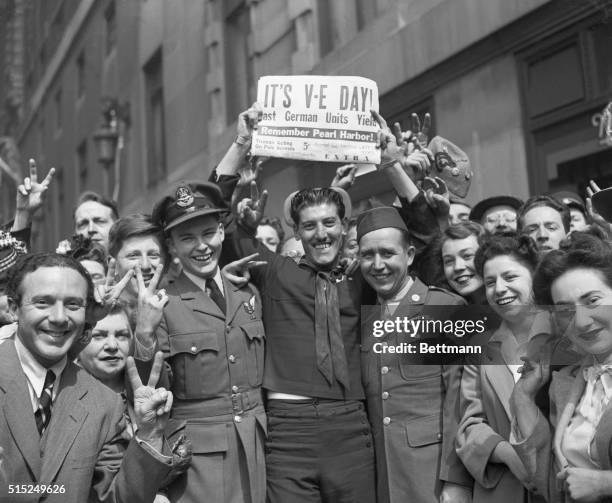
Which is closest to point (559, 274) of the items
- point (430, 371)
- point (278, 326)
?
point (430, 371)

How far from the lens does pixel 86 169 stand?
22406mm

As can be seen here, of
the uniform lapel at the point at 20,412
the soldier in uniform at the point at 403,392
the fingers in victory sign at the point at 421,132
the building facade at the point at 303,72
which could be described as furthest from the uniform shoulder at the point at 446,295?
the building facade at the point at 303,72

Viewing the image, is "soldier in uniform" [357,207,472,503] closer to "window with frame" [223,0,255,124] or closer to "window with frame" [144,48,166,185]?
"window with frame" [223,0,255,124]

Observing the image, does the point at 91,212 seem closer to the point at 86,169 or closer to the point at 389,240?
the point at 389,240

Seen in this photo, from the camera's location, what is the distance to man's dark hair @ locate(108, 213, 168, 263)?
189 inches

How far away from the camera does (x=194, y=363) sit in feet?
13.0

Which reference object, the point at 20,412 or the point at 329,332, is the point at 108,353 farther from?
the point at 329,332

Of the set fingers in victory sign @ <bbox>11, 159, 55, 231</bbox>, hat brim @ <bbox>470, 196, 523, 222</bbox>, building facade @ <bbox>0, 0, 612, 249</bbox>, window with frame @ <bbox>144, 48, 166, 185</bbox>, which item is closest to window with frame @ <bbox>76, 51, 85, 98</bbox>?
building facade @ <bbox>0, 0, 612, 249</bbox>

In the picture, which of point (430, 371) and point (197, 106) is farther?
point (197, 106)

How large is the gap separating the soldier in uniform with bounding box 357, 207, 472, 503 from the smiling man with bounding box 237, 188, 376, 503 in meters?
0.09

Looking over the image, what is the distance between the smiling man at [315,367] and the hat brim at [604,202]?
3.94ft

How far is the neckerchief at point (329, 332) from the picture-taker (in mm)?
4047

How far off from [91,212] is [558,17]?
14.3 ft

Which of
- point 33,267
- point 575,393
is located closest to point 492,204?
point 575,393
